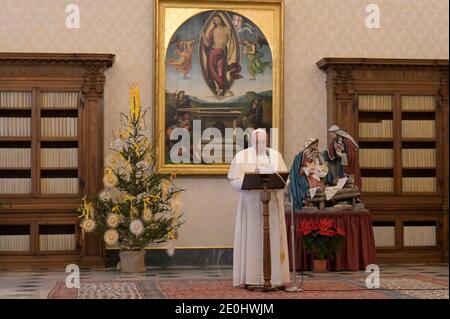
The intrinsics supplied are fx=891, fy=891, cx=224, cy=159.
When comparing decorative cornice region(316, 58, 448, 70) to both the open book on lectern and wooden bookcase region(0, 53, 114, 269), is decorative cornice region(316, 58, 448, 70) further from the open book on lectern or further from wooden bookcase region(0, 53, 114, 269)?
the open book on lectern

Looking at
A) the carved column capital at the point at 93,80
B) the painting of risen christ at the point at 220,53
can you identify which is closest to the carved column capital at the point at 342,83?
the painting of risen christ at the point at 220,53

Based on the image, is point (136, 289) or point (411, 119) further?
point (411, 119)

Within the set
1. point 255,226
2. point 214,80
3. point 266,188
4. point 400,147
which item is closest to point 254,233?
point 255,226

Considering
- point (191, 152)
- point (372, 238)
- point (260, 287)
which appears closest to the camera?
point (260, 287)

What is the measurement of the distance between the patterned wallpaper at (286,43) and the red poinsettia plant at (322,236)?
1.72m

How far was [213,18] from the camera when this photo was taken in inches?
539

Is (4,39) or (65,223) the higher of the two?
(4,39)

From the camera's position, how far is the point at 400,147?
1373cm

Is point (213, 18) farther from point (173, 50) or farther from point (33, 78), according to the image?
point (33, 78)

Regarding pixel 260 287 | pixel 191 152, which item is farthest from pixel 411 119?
pixel 260 287

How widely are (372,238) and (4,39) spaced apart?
6125mm

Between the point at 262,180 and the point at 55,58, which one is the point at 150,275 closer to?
the point at 262,180

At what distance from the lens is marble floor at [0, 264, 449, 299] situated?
1066 cm

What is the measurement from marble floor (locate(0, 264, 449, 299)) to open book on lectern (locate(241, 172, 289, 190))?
6.63 feet
